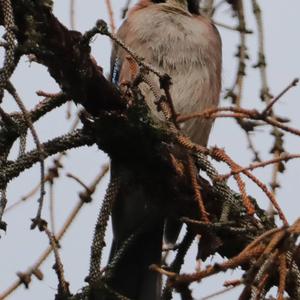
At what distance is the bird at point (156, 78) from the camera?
3447 millimetres

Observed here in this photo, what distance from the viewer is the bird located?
11.3 ft

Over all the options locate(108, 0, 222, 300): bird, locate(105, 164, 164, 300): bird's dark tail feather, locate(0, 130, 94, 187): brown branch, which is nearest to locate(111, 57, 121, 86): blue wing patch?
locate(108, 0, 222, 300): bird

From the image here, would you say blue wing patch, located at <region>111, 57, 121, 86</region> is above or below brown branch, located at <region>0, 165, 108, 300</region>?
above

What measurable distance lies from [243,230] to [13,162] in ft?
2.29

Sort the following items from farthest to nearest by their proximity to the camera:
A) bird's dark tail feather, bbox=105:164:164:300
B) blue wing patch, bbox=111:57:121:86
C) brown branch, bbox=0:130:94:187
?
blue wing patch, bbox=111:57:121:86
bird's dark tail feather, bbox=105:164:164:300
brown branch, bbox=0:130:94:187

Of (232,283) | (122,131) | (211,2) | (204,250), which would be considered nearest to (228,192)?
(204,250)

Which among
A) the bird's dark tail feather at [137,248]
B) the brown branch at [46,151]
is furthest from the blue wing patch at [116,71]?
the brown branch at [46,151]

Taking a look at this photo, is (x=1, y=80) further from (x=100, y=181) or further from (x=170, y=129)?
(x=100, y=181)

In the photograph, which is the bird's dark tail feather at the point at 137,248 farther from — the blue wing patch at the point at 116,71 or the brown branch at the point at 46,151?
the brown branch at the point at 46,151

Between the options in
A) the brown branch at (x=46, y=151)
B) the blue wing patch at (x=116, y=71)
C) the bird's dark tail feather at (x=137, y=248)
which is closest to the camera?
the brown branch at (x=46, y=151)

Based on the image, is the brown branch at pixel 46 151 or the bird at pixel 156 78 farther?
the bird at pixel 156 78

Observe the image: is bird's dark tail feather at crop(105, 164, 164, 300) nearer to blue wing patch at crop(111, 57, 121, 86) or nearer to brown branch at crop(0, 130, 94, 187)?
blue wing patch at crop(111, 57, 121, 86)

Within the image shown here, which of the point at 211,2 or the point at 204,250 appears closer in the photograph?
the point at 204,250

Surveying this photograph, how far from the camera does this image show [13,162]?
2.33 m
